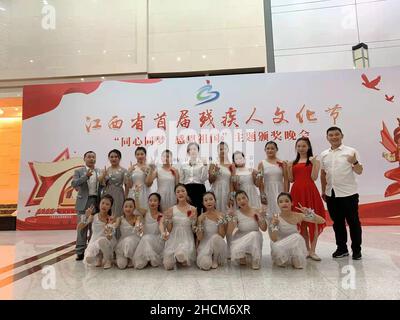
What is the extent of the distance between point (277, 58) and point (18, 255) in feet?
18.0

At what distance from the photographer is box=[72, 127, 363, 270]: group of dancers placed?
2736 millimetres

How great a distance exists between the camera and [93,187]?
3248 millimetres

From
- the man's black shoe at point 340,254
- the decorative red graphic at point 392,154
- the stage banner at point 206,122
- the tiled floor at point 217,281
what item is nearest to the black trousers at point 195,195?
the tiled floor at point 217,281

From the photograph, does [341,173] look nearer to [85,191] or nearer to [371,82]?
[85,191]

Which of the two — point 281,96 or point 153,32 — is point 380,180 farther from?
point 153,32

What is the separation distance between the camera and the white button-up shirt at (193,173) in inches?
125

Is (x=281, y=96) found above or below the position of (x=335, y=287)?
above

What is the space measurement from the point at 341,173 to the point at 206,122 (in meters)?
2.90

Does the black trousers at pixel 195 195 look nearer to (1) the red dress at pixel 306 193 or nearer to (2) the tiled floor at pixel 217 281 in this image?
(2) the tiled floor at pixel 217 281

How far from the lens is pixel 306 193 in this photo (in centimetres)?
296

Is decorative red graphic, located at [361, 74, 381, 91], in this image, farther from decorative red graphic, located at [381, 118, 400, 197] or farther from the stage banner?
decorative red graphic, located at [381, 118, 400, 197]

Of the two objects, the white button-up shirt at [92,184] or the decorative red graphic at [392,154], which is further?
the decorative red graphic at [392,154]

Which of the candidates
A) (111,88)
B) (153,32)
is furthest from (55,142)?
(153,32)
